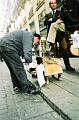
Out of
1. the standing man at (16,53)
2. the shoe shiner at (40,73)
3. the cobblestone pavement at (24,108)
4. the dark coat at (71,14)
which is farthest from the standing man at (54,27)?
the cobblestone pavement at (24,108)

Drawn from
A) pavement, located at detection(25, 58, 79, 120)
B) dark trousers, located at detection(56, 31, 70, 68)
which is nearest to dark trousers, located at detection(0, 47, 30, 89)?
pavement, located at detection(25, 58, 79, 120)

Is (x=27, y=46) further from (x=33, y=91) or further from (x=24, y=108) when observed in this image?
(x=24, y=108)

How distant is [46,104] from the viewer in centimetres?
421

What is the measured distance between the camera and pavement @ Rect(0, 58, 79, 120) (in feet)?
11.5

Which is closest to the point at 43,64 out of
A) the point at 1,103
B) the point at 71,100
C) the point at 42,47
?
the point at 42,47

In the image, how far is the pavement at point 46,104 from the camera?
11.5 ft

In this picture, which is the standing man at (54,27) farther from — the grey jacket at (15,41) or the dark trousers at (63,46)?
the grey jacket at (15,41)

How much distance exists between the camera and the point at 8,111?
4.02 metres

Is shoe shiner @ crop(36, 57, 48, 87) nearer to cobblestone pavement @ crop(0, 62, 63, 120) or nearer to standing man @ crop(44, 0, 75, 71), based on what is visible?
cobblestone pavement @ crop(0, 62, 63, 120)

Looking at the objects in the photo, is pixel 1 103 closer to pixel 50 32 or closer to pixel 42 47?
pixel 42 47

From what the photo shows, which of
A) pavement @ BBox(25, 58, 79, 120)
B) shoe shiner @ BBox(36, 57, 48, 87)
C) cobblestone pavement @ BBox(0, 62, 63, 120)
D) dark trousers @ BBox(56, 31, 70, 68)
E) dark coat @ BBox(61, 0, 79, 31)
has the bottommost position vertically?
cobblestone pavement @ BBox(0, 62, 63, 120)

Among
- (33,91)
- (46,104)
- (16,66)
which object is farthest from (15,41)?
(46,104)

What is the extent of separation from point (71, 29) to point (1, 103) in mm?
2419

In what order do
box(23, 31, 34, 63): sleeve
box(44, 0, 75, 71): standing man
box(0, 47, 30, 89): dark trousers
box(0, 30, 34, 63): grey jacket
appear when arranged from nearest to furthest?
box(23, 31, 34, 63): sleeve < box(0, 30, 34, 63): grey jacket < box(0, 47, 30, 89): dark trousers < box(44, 0, 75, 71): standing man
